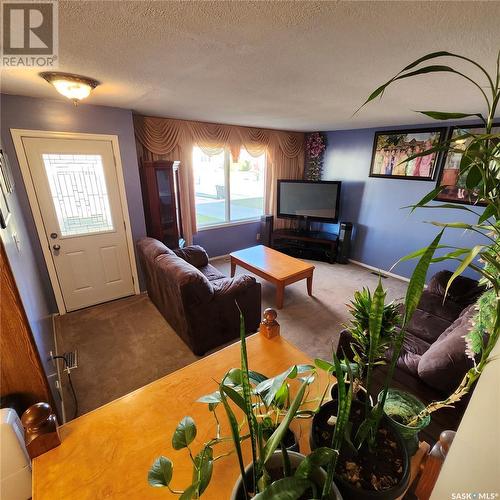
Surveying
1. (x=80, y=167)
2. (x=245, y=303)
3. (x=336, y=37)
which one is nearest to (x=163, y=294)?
(x=245, y=303)

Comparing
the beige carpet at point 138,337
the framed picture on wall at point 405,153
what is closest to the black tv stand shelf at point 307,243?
the beige carpet at point 138,337

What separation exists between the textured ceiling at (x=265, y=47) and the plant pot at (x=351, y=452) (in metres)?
1.37

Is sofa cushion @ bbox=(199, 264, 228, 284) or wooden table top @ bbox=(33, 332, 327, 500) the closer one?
wooden table top @ bbox=(33, 332, 327, 500)

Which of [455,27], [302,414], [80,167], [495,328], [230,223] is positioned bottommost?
[230,223]

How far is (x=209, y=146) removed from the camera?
3.98 m

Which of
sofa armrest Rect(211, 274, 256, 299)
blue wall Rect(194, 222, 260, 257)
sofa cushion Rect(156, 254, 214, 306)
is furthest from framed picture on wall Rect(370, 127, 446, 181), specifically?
sofa cushion Rect(156, 254, 214, 306)

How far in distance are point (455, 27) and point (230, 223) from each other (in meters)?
3.91

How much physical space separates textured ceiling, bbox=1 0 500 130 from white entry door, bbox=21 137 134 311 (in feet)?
1.94

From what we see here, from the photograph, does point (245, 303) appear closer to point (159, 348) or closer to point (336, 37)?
point (159, 348)

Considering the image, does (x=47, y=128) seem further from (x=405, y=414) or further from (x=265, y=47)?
(x=405, y=414)

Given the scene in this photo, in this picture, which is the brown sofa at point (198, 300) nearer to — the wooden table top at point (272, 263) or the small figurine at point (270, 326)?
the wooden table top at point (272, 263)

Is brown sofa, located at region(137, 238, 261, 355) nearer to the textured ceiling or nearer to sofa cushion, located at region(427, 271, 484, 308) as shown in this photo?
the textured ceiling

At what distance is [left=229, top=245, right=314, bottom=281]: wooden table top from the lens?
3.05 m

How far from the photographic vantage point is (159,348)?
2414 millimetres
